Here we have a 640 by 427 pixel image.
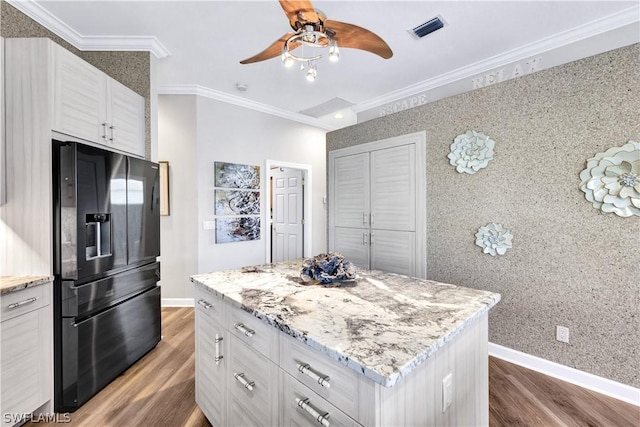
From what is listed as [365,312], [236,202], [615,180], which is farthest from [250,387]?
[236,202]

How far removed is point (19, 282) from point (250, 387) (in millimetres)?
1549

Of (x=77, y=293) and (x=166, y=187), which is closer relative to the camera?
(x=77, y=293)

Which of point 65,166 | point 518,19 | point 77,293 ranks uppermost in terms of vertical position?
point 518,19

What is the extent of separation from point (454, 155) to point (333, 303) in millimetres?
2086

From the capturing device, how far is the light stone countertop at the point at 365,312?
2.96 feet

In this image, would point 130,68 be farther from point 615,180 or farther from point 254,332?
point 615,180

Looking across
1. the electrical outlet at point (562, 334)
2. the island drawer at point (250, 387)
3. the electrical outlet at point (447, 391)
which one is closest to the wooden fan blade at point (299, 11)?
the island drawer at point (250, 387)

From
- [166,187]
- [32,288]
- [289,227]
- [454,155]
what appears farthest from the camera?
[289,227]

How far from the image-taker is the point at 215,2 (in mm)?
2223

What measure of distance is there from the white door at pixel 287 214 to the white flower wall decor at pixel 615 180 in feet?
12.6

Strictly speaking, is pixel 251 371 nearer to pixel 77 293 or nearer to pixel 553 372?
pixel 77 293

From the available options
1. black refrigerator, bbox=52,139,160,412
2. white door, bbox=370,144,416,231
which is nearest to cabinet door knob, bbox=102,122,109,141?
black refrigerator, bbox=52,139,160,412

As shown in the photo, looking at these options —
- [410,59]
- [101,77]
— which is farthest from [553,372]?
[101,77]

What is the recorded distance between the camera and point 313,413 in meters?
1.00
